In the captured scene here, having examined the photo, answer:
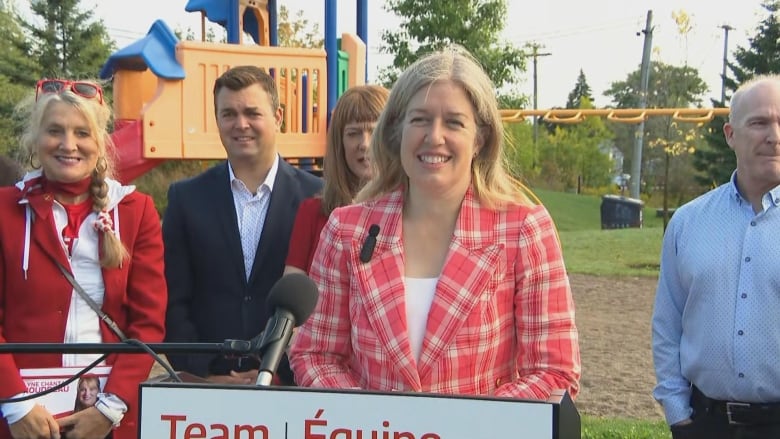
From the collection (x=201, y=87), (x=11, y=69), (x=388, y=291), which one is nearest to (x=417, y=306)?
(x=388, y=291)

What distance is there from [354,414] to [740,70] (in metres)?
37.8

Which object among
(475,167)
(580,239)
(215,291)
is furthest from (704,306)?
(580,239)

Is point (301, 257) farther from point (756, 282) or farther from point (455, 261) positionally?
point (756, 282)

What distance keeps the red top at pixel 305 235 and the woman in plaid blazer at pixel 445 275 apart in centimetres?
70

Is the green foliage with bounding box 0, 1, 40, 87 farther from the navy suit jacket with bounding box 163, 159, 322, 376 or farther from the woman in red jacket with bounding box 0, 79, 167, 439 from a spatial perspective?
the woman in red jacket with bounding box 0, 79, 167, 439

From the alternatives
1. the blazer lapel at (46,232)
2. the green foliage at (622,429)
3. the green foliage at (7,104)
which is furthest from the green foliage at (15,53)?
the blazer lapel at (46,232)

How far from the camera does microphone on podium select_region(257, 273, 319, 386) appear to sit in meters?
1.70

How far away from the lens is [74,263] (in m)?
3.16

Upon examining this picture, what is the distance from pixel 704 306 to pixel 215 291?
189cm

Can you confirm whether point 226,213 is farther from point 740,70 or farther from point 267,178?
point 740,70

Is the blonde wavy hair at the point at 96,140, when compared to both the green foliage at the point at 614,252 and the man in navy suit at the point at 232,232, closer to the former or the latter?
the man in navy suit at the point at 232,232

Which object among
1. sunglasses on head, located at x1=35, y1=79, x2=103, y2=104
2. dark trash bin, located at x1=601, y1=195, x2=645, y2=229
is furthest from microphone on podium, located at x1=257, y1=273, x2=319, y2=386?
dark trash bin, located at x1=601, y1=195, x2=645, y2=229

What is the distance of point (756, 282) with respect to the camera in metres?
3.22

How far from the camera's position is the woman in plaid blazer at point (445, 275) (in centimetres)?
245
